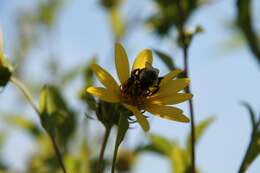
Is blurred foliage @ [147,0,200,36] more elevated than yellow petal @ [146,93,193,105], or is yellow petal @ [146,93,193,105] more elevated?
blurred foliage @ [147,0,200,36]

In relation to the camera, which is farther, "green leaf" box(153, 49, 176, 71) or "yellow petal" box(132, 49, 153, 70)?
"green leaf" box(153, 49, 176, 71)

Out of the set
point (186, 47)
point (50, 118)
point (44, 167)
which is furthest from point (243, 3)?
point (44, 167)

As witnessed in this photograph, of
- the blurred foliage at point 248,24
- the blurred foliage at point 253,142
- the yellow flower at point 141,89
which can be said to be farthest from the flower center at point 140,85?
the blurred foliage at point 248,24

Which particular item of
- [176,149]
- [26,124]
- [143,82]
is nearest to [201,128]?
[176,149]

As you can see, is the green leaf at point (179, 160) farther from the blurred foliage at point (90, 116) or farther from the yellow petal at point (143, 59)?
the yellow petal at point (143, 59)

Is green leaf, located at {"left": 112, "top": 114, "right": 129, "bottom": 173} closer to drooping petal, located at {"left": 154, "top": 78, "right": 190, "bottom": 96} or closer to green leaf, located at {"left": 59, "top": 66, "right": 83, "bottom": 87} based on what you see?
drooping petal, located at {"left": 154, "top": 78, "right": 190, "bottom": 96}

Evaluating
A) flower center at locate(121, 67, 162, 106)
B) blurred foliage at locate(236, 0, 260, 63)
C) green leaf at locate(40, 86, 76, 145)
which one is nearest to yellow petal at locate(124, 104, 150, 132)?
flower center at locate(121, 67, 162, 106)
